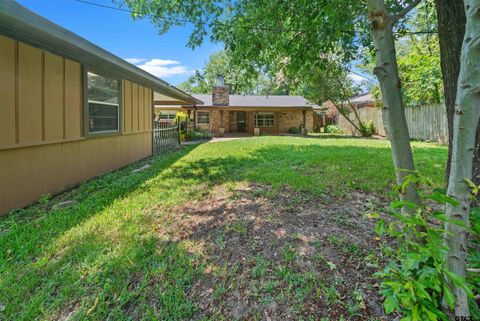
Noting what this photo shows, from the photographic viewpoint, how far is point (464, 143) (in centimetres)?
140

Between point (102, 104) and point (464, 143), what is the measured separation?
679cm

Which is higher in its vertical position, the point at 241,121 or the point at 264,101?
the point at 264,101

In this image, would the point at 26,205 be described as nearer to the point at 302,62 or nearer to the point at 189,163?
the point at 189,163

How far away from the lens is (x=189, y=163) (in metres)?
7.27

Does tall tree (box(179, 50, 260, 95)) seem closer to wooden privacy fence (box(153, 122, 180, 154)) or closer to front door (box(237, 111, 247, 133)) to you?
front door (box(237, 111, 247, 133))

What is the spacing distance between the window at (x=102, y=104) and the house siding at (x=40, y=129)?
0.35 metres

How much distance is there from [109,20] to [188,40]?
750 cm

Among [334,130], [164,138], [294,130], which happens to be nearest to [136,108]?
[164,138]

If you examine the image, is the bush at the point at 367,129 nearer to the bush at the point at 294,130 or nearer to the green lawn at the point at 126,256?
the bush at the point at 294,130

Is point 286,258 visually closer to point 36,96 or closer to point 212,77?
point 36,96

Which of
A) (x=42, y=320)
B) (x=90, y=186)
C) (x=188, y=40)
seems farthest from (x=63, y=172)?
(x=42, y=320)

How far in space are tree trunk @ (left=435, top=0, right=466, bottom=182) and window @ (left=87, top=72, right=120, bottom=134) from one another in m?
5.94

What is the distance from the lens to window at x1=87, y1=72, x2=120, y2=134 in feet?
19.6

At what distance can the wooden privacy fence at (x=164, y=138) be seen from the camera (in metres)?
10.6
